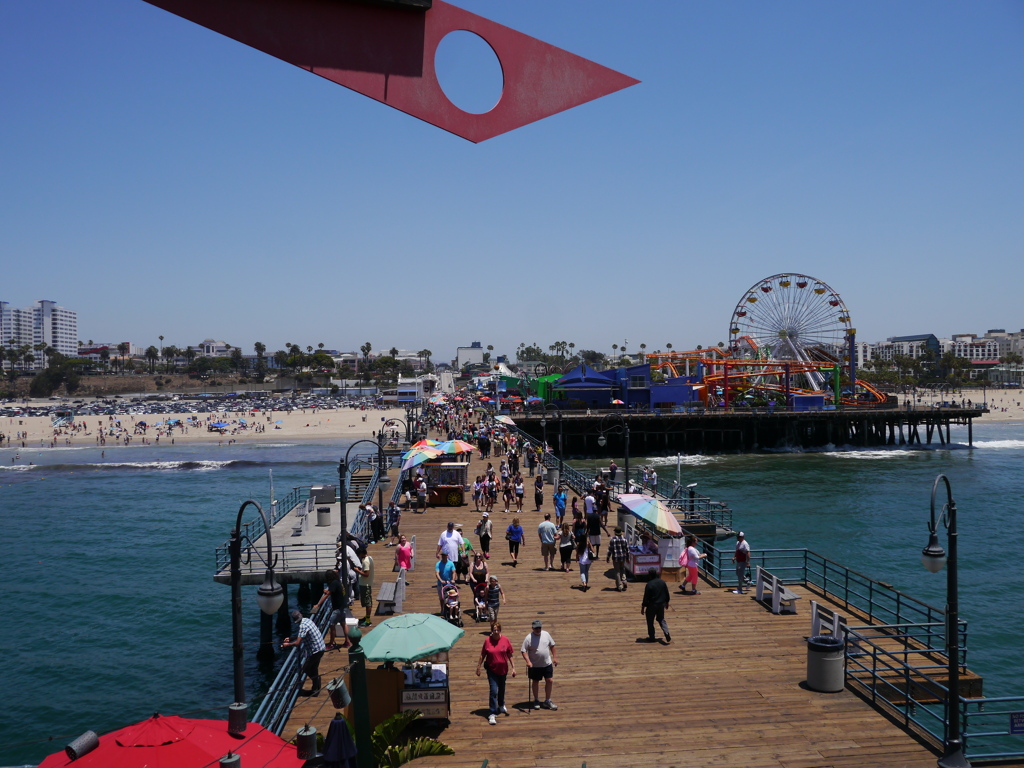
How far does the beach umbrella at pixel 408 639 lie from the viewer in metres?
8.69

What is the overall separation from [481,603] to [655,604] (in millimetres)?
2903

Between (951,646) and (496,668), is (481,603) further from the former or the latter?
(951,646)

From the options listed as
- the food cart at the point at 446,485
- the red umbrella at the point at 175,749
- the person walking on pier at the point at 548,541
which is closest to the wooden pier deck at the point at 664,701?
the person walking on pier at the point at 548,541

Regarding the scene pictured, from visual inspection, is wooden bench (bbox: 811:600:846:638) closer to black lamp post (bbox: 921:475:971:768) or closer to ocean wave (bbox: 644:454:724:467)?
black lamp post (bbox: 921:475:971:768)

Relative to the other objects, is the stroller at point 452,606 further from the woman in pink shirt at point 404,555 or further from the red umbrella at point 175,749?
the red umbrella at point 175,749

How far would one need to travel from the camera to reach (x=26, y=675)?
61.0ft

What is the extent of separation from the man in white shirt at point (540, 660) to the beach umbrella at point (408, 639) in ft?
2.99

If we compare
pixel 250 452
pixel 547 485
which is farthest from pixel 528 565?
pixel 250 452

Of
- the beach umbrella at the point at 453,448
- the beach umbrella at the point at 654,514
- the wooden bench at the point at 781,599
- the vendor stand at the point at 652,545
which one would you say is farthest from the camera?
the beach umbrella at the point at 453,448

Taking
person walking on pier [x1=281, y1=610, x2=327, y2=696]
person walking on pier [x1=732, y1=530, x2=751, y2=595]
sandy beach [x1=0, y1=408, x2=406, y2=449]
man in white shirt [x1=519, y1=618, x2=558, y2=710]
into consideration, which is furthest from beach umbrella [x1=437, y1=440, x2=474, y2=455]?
sandy beach [x1=0, y1=408, x2=406, y2=449]

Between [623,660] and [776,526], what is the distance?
2434 centimetres

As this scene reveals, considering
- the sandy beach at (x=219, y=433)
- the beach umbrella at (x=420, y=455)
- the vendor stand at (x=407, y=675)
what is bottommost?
the sandy beach at (x=219, y=433)

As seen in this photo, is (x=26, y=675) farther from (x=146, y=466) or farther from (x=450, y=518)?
(x=146, y=466)

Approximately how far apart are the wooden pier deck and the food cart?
9.89 metres
